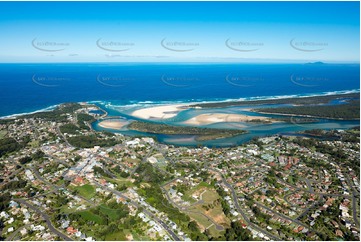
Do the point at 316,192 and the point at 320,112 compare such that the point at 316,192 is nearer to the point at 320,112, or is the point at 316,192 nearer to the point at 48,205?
the point at 48,205

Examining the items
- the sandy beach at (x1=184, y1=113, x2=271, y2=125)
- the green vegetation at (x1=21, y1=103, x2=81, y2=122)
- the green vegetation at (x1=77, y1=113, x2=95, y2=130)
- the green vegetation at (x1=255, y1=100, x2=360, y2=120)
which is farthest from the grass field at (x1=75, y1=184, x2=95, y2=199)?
the green vegetation at (x1=255, y1=100, x2=360, y2=120)

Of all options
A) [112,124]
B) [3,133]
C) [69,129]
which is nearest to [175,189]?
[69,129]

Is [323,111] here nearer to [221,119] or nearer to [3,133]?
[221,119]

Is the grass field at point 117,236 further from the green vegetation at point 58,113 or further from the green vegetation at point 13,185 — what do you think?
the green vegetation at point 58,113

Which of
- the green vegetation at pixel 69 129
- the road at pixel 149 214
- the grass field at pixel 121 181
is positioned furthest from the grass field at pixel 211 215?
the green vegetation at pixel 69 129

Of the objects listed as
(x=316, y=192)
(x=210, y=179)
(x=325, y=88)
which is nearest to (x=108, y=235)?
(x=210, y=179)

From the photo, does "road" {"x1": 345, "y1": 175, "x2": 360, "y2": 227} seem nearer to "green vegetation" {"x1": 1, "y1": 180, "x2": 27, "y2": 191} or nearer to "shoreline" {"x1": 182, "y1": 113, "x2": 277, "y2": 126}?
"shoreline" {"x1": 182, "y1": 113, "x2": 277, "y2": 126}
